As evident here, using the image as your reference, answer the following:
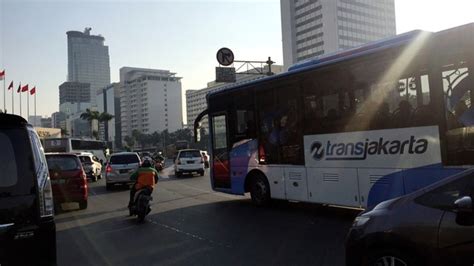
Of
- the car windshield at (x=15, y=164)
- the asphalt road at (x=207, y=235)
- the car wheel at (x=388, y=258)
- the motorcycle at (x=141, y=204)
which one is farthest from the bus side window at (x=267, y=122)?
the car windshield at (x=15, y=164)

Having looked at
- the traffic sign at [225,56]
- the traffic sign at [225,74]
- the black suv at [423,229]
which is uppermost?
the traffic sign at [225,56]

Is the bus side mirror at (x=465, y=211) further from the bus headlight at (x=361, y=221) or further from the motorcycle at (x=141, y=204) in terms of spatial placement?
the motorcycle at (x=141, y=204)

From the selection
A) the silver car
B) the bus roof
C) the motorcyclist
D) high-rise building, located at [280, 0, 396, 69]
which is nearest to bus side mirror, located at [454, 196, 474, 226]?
the bus roof

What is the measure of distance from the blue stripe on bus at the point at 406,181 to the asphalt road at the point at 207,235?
96 centimetres

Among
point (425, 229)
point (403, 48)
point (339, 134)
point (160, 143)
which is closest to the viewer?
point (425, 229)

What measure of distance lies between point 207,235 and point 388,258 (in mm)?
4742

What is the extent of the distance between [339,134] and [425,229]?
5.64 m

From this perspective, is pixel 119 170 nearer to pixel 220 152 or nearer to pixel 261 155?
pixel 220 152

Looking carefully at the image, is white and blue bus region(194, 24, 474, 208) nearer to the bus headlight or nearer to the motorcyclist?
the motorcyclist

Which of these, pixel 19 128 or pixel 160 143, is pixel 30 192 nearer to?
pixel 19 128

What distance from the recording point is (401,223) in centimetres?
437

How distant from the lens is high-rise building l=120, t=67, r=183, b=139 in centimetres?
13638

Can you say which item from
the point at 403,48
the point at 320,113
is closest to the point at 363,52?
the point at 403,48

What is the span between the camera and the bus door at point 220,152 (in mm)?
13562
